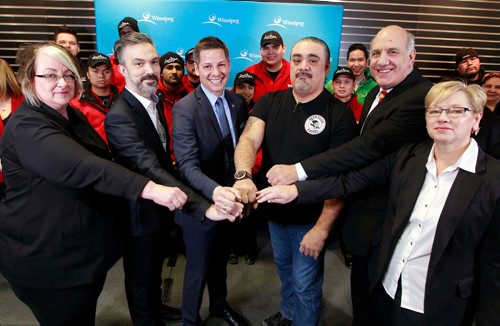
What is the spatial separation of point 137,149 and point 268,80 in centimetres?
241

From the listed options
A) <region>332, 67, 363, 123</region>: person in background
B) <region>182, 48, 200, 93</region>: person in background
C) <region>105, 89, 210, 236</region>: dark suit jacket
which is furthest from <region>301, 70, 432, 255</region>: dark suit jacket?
<region>182, 48, 200, 93</region>: person in background

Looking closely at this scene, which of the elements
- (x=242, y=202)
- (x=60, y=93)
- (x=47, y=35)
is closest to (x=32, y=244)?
Result: (x=60, y=93)

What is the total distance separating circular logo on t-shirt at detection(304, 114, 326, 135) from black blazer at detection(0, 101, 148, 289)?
970 mm

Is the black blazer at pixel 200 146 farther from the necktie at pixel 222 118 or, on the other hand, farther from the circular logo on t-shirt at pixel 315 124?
the circular logo on t-shirt at pixel 315 124

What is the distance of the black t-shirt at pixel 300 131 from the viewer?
1.89m

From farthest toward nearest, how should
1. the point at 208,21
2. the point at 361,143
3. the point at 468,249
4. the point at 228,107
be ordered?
1. the point at 208,21
2. the point at 228,107
3. the point at 361,143
4. the point at 468,249

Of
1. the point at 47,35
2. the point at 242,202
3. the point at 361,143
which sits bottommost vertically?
the point at 242,202

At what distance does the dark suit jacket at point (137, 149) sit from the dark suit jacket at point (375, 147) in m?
0.70

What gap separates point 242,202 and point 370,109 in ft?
3.28

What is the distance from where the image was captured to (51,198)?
145 cm

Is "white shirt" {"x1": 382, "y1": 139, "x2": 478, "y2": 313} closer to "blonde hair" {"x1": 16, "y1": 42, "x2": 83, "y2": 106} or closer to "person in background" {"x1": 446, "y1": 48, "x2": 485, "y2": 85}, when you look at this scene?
"blonde hair" {"x1": 16, "y1": 42, "x2": 83, "y2": 106}

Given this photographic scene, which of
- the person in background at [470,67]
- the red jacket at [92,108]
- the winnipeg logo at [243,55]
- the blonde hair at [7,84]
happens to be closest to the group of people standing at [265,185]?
the red jacket at [92,108]

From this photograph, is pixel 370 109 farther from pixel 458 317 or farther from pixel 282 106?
pixel 458 317

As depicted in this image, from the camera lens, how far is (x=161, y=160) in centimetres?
198
